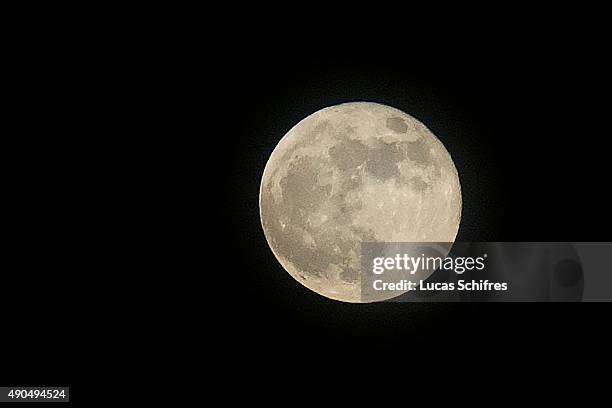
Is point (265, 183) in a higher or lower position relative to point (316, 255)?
higher

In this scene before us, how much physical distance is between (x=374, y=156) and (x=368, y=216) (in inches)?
20.0

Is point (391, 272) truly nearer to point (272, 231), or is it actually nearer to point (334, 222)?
point (334, 222)

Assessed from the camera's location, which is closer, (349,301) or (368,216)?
(368,216)

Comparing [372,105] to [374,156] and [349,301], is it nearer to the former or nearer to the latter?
[374,156]

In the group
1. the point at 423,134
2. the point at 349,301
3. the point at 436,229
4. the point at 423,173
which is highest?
the point at 423,134

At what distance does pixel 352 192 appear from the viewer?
18.0 feet

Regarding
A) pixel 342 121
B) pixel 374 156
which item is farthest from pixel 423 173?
pixel 342 121

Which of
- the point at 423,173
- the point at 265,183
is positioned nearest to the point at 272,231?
the point at 265,183

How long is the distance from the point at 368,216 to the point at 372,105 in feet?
3.94

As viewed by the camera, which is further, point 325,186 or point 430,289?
point 430,289

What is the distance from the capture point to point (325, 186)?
5562 millimetres

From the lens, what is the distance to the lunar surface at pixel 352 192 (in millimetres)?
5516

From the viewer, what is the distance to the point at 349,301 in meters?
6.22

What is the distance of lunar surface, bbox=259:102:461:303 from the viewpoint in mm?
5516
